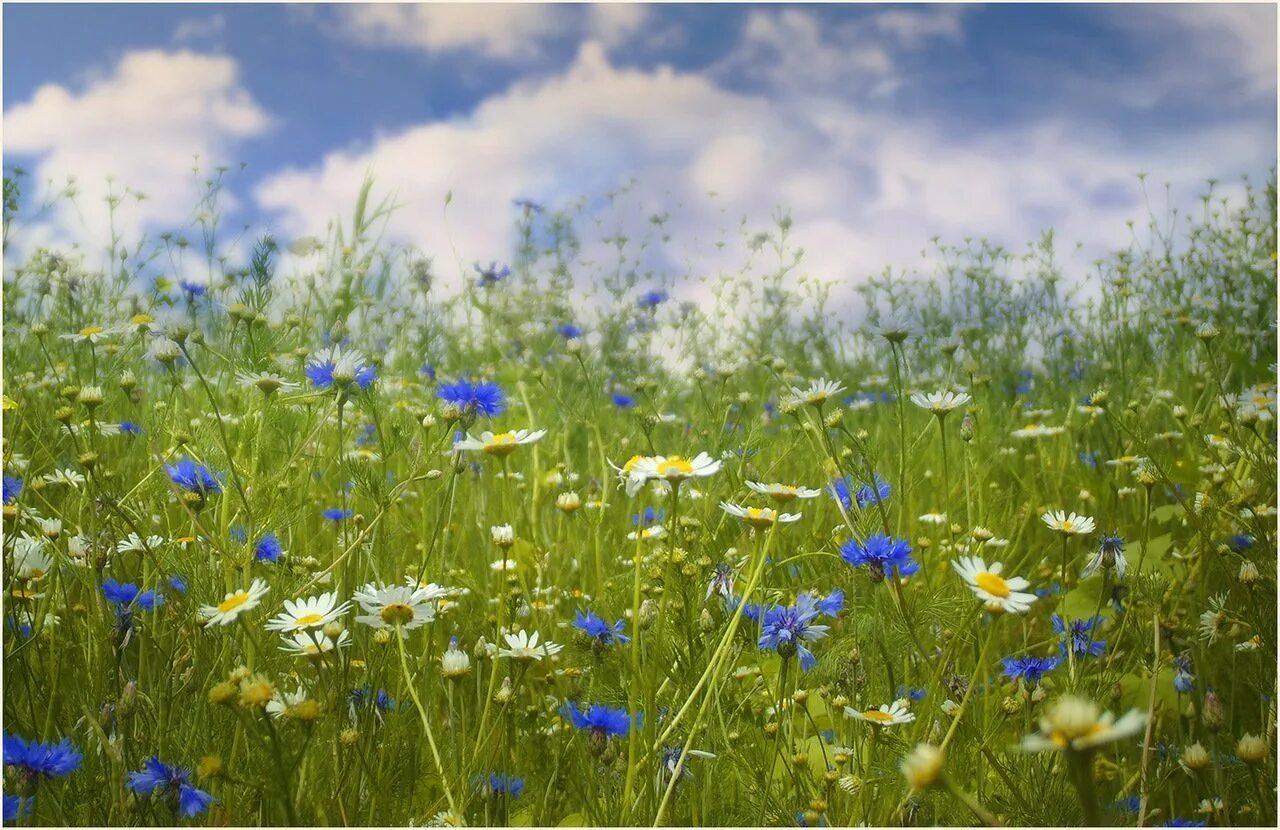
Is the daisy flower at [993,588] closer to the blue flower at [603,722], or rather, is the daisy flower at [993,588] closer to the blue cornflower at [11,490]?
the blue flower at [603,722]

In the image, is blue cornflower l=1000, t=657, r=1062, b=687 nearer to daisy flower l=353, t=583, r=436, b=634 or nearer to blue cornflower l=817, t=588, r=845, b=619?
blue cornflower l=817, t=588, r=845, b=619

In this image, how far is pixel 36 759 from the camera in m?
0.76

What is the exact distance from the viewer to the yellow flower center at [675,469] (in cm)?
80

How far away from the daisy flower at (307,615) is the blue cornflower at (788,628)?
0.40 metres

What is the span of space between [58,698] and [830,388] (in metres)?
0.91

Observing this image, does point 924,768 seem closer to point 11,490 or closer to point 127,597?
point 127,597

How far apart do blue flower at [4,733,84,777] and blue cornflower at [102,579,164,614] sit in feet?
0.73

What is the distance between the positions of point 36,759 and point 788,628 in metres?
0.65

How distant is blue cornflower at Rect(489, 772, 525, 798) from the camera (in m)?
0.88

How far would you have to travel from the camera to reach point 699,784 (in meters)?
0.95

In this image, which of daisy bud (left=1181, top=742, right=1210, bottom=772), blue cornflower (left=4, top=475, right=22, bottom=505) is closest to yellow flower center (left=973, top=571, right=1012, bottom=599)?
daisy bud (left=1181, top=742, right=1210, bottom=772)

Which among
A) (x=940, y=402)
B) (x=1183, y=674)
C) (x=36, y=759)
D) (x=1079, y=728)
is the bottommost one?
(x=1183, y=674)

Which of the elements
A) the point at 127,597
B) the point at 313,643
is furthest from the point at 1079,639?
the point at 127,597

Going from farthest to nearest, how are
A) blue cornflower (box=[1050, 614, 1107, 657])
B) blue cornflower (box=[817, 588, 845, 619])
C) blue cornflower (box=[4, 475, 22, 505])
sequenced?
blue cornflower (box=[4, 475, 22, 505]) → blue cornflower (box=[1050, 614, 1107, 657]) → blue cornflower (box=[817, 588, 845, 619])
